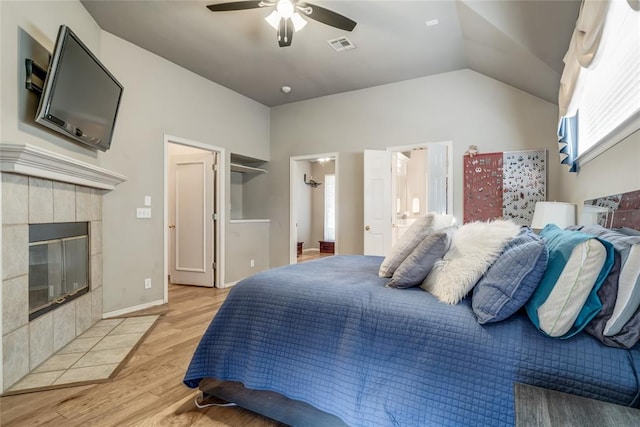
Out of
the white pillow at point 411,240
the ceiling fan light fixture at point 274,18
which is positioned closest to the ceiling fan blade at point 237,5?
the ceiling fan light fixture at point 274,18

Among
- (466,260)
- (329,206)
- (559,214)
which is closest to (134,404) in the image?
(466,260)

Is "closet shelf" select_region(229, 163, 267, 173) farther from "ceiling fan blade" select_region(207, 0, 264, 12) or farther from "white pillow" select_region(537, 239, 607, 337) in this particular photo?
"white pillow" select_region(537, 239, 607, 337)

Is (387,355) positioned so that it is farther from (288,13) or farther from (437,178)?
(437,178)

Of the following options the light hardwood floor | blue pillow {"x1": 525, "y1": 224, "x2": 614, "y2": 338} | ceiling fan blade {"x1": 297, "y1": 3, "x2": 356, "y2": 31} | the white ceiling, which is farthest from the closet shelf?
blue pillow {"x1": 525, "y1": 224, "x2": 614, "y2": 338}

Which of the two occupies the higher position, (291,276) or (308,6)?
(308,6)

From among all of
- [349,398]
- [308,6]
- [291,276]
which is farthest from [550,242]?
[308,6]

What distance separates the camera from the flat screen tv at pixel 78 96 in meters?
2.10

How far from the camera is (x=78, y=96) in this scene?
2406mm

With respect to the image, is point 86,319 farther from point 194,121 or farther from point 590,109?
point 590,109

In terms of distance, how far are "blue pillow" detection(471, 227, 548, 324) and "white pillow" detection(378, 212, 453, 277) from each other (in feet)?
1.76

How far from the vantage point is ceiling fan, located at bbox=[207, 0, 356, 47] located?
2.42 m

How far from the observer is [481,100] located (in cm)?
386

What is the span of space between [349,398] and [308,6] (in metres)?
2.64

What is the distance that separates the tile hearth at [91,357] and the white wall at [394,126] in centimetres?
277
